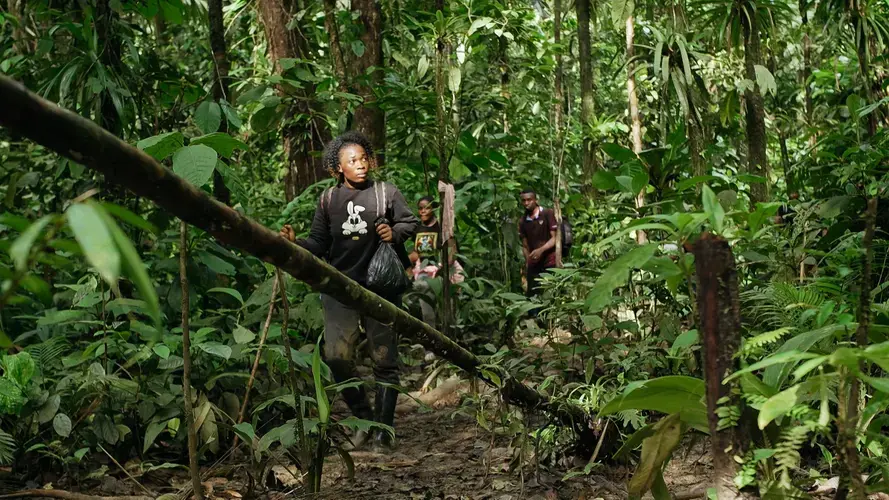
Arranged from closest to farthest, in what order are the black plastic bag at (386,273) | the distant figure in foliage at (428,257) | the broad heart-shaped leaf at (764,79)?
1. the black plastic bag at (386,273)
2. the distant figure in foliage at (428,257)
3. the broad heart-shaped leaf at (764,79)

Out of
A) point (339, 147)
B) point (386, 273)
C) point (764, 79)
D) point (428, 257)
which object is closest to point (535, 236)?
point (428, 257)

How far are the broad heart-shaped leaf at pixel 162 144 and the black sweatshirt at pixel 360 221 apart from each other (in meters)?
2.61

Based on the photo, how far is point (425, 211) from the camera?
317 inches

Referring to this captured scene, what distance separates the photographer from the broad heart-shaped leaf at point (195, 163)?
222 cm

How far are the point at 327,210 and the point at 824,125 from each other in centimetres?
783

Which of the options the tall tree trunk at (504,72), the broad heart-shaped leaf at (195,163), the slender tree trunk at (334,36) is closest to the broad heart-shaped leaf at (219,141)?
the broad heart-shaped leaf at (195,163)

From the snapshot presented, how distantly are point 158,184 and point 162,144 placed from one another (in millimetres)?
976

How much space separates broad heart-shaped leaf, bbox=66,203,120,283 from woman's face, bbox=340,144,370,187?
408cm

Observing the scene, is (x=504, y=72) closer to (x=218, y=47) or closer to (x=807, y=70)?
(x=218, y=47)

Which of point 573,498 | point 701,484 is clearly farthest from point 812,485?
point 573,498

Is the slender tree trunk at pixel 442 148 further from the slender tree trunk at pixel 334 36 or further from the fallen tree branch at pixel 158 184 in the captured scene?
the fallen tree branch at pixel 158 184

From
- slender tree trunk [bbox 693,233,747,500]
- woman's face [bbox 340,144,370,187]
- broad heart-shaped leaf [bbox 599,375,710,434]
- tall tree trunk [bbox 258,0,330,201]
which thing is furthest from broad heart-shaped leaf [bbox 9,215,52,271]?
tall tree trunk [bbox 258,0,330,201]

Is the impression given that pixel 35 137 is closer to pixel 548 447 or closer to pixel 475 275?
pixel 548 447

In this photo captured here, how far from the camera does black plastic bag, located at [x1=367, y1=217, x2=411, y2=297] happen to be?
488 cm
